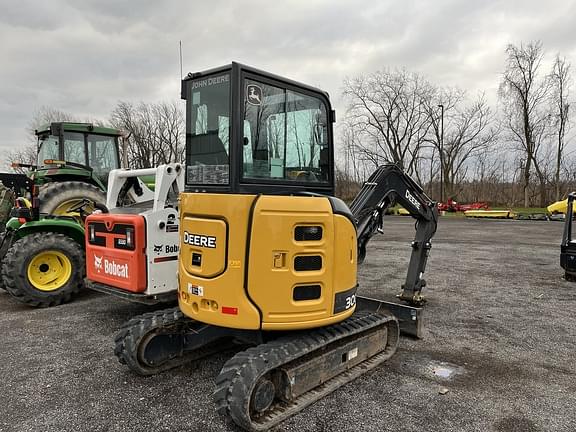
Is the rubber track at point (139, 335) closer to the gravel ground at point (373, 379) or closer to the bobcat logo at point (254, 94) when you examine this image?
the gravel ground at point (373, 379)

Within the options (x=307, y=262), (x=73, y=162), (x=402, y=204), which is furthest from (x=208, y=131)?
(x=73, y=162)

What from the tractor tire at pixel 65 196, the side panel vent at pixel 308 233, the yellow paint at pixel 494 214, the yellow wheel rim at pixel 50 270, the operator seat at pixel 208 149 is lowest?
the yellow paint at pixel 494 214

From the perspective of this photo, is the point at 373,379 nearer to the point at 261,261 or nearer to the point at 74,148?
the point at 261,261

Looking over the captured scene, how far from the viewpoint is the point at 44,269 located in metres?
6.84

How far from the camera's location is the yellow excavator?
331 cm

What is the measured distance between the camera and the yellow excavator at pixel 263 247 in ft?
10.9

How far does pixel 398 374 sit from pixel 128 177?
487cm

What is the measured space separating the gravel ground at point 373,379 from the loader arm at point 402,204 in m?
0.65

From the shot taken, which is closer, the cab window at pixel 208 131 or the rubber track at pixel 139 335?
the cab window at pixel 208 131

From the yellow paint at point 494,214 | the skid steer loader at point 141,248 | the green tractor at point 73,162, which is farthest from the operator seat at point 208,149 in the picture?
the yellow paint at point 494,214

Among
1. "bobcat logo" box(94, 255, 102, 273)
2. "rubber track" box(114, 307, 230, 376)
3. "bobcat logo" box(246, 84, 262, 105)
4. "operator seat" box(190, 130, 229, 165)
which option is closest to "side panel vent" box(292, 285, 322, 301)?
"operator seat" box(190, 130, 229, 165)

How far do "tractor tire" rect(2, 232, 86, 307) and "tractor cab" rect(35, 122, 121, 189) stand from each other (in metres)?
2.32

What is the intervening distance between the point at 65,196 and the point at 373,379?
21.6 ft

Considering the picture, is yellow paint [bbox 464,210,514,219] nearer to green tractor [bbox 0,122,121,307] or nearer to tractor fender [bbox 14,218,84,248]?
→ green tractor [bbox 0,122,121,307]
